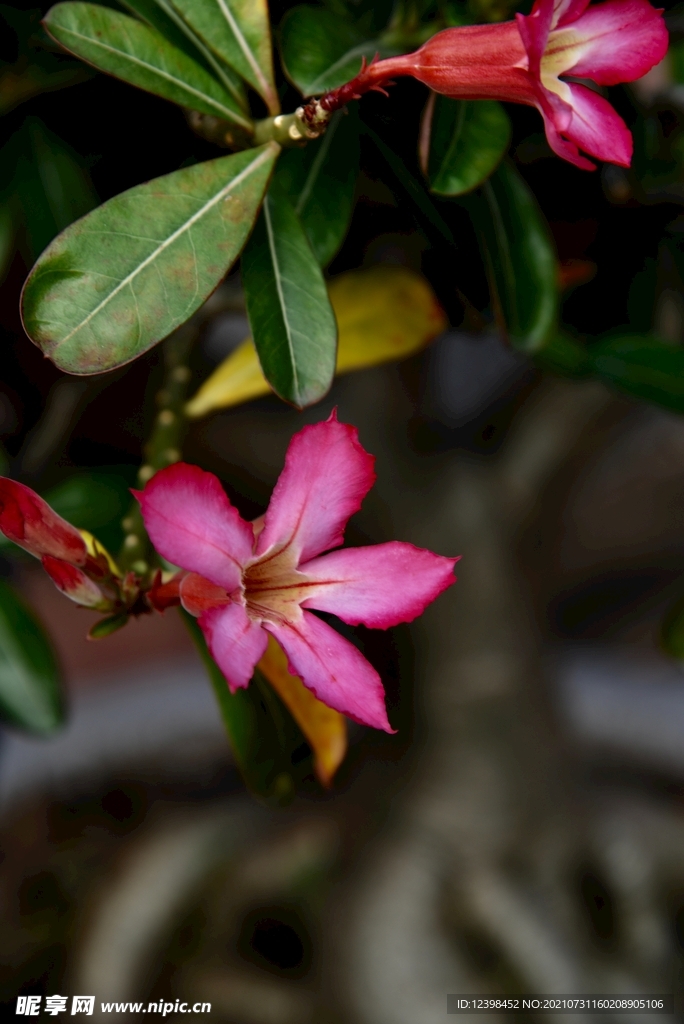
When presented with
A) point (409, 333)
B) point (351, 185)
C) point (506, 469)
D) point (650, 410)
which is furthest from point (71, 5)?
point (650, 410)

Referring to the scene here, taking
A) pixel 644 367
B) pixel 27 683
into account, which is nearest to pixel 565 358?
pixel 644 367

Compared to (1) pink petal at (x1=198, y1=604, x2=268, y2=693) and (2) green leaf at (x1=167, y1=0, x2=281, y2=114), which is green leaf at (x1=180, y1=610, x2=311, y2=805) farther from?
(2) green leaf at (x1=167, y1=0, x2=281, y2=114)

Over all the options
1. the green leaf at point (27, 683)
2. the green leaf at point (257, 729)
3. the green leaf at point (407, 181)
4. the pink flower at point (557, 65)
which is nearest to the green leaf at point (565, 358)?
the green leaf at point (407, 181)

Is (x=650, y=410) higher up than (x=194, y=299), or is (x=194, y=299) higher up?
(x=194, y=299)

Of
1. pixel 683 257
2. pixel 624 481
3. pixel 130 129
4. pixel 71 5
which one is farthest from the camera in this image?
pixel 624 481

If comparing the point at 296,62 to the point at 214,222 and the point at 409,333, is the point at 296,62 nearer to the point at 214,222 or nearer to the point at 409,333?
the point at 214,222

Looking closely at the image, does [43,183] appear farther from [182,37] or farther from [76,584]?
[76,584]

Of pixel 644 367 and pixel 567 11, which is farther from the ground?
pixel 567 11
